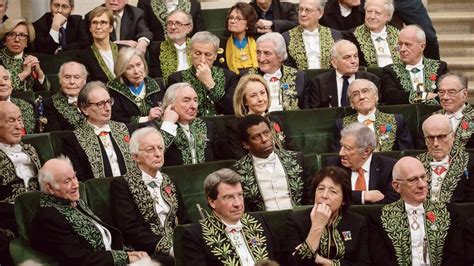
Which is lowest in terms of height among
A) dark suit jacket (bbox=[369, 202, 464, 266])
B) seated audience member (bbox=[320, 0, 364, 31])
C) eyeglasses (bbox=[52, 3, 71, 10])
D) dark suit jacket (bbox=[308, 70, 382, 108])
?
dark suit jacket (bbox=[369, 202, 464, 266])

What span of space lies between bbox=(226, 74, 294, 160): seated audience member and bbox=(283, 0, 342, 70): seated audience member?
3.89 ft

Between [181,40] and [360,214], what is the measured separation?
2632mm

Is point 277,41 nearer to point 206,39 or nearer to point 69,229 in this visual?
point 206,39

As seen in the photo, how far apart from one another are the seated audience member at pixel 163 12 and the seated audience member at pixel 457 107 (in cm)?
219

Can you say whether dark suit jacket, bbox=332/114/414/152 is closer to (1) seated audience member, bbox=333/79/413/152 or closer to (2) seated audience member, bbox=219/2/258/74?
(1) seated audience member, bbox=333/79/413/152

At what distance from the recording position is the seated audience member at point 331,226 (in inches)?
244

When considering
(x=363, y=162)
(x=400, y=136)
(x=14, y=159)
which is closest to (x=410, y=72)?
(x=400, y=136)

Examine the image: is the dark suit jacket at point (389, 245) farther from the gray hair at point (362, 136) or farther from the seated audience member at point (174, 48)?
the seated audience member at point (174, 48)

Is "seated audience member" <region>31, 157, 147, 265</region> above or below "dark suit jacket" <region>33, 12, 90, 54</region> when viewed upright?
below

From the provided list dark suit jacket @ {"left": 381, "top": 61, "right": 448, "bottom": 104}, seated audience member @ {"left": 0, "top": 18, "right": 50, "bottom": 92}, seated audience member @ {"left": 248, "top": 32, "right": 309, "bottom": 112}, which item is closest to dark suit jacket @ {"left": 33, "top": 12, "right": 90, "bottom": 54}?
seated audience member @ {"left": 0, "top": 18, "right": 50, "bottom": 92}

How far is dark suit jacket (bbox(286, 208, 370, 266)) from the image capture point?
627 cm

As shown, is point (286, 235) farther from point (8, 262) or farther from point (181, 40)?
point (181, 40)

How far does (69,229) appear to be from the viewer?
252 inches

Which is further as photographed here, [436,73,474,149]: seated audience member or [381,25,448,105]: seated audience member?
[381,25,448,105]: seated audience member
